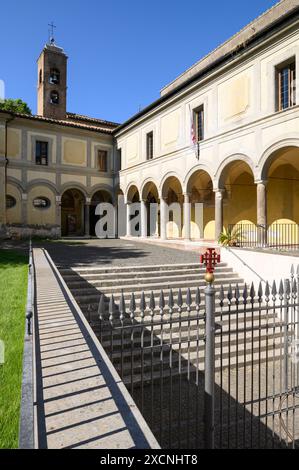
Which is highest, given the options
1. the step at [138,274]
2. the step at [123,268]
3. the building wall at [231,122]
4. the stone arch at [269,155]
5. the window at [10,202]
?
the building wall at [231,122]

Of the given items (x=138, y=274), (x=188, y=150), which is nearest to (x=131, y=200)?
(x=188, y=150)

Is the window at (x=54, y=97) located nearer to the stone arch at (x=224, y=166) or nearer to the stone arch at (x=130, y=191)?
the stone arch at (x=130, y=191)

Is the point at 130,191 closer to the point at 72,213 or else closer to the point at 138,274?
the point at 72,213

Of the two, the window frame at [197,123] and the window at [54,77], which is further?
the window at [54,77]

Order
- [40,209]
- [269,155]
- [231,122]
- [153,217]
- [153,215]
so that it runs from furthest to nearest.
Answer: [153,215]
[153,217]
[40,209]
[231,122]
[269,155]

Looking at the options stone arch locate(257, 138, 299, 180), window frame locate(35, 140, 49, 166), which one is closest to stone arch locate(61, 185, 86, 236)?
window frame locate(35, 140, 49, 166)

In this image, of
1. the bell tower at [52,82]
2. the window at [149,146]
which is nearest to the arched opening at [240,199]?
the window at [149,146]

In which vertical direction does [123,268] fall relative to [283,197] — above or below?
below

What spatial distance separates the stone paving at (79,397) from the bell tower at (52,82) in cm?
3057

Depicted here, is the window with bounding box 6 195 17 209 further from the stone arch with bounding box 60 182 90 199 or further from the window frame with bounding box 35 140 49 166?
the stone arch with bounding box 60 182 90 199

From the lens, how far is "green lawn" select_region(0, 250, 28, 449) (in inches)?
112

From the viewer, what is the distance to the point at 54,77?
1219 inches

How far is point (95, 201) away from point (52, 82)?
1268 cm

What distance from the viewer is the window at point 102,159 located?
27.2m
